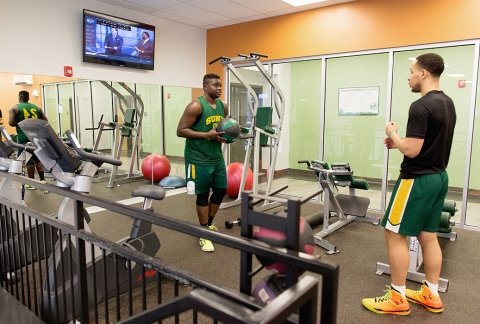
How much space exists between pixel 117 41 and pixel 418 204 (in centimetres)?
458

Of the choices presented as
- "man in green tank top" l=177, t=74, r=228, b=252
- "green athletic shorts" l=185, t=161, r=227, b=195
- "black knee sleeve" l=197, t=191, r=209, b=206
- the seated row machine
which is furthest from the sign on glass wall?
"black knee sleeve" l=197, t=191, r=209, b=206

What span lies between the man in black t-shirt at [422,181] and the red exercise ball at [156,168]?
15.1ft

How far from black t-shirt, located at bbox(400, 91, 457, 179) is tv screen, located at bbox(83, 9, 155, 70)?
14.1 feet

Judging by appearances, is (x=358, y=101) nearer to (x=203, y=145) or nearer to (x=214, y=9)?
(x=214, y=9)

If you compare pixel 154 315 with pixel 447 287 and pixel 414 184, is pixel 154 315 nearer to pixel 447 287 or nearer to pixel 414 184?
pixel 414 184

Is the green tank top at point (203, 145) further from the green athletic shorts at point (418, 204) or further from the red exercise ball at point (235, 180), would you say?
the red exercise ball at point (235, 180)

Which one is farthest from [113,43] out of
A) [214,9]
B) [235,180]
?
[235,180]

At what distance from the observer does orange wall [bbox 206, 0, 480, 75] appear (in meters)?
4.06

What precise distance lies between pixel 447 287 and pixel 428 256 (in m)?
0.64

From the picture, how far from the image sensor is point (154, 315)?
90 centimetres

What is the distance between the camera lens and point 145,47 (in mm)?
5504

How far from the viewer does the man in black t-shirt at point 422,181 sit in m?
2.10

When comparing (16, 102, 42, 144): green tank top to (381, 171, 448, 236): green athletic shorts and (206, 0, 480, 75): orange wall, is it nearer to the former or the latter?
(206, 0, 480, 75): orange wall

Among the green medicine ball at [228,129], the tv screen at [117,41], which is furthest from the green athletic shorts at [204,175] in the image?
the tv screen at [117,41]
